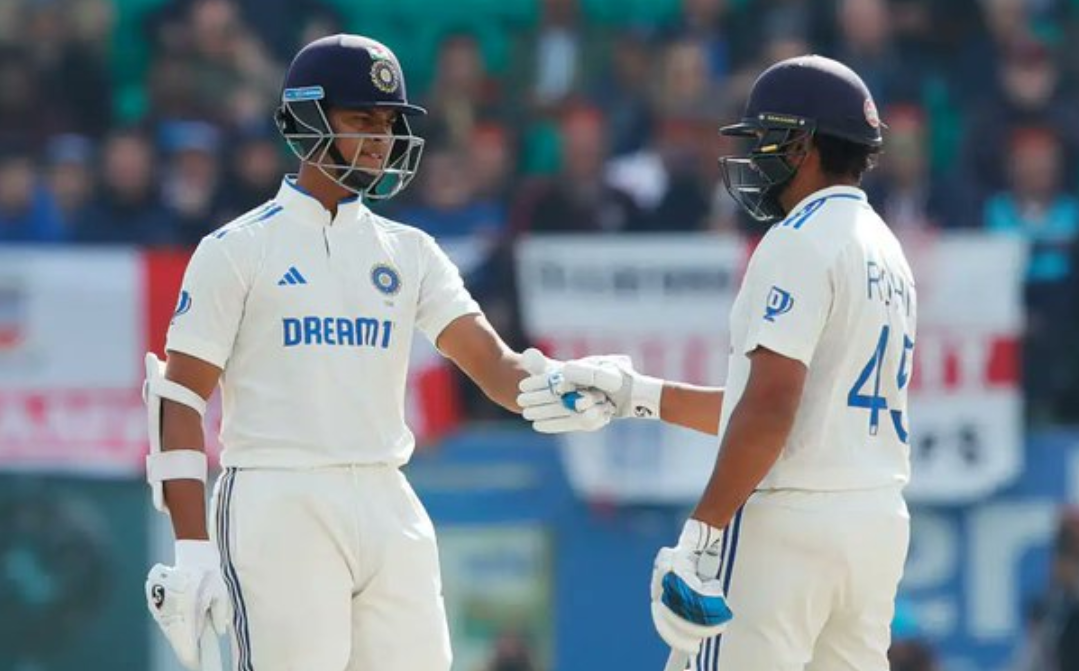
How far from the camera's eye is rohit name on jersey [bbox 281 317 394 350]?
20.4 ft

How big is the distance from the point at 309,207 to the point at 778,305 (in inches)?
51.9

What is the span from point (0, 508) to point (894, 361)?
5686 millimetres

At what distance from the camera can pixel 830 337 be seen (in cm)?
598

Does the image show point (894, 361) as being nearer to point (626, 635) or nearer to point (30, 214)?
point (626, 635)

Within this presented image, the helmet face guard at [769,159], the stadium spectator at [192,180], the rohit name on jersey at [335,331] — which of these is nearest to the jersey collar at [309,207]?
the rohit name on jersey at [335,331]

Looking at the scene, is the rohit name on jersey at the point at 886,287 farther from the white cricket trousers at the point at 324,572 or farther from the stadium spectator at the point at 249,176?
the stadium spectator at the point at 249,176

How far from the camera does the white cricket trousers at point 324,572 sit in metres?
6.12

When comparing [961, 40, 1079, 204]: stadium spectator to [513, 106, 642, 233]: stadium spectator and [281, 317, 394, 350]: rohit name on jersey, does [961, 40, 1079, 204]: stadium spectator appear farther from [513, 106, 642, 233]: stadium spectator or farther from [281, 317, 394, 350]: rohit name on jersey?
[281, 317, 394, 350]: rohit name on jersey

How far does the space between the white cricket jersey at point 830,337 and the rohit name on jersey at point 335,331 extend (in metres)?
0.95

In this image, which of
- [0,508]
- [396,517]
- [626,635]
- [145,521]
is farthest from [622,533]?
[396,517]

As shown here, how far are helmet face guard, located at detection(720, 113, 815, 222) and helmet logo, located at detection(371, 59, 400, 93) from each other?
0.91 metres

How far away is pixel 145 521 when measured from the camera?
34.7 feet

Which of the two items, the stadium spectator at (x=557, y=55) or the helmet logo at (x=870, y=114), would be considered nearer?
the helmet logo at (x=870, y=114)

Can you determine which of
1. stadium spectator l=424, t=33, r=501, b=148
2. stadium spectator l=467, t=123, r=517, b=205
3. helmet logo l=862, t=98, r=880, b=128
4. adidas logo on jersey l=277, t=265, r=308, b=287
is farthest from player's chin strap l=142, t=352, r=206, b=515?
stadium spectator l=424, t=33, r=501, b=148
